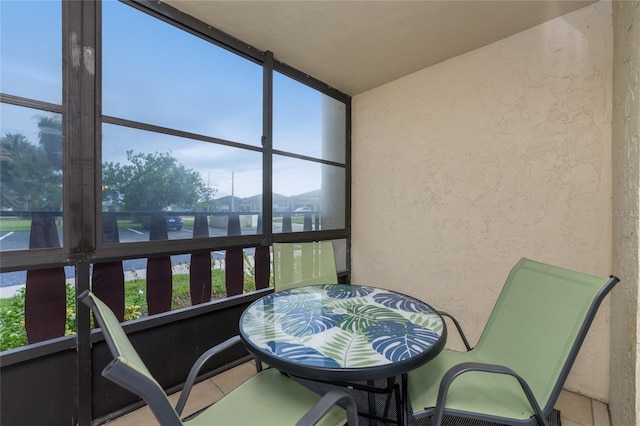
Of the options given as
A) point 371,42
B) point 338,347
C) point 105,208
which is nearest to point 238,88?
point 371,42

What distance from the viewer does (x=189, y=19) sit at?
2.07m

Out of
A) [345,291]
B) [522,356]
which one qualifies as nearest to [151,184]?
[345,291]

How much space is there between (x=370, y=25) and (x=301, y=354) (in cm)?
241

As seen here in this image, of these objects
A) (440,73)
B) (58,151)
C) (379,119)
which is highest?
(440,73)

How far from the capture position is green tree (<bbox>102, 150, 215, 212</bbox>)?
1.79 meters

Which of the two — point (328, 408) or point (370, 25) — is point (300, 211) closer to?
point (370, 25)

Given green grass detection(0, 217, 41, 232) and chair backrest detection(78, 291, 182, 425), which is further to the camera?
green grass detection(0, 217, 41, 232)

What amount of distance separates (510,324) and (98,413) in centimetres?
257

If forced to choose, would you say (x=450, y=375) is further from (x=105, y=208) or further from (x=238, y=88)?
(x=238, y=88)

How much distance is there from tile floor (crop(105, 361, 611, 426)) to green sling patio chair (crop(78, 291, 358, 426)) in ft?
2.92

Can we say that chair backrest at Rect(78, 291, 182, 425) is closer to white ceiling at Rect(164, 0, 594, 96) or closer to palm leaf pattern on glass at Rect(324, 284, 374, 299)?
palm leaf pattern on glass at Rect(324, 284, 374, 299)

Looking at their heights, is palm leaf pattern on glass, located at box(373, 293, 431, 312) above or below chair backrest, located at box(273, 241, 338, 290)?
below

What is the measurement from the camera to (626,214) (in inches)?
57.8

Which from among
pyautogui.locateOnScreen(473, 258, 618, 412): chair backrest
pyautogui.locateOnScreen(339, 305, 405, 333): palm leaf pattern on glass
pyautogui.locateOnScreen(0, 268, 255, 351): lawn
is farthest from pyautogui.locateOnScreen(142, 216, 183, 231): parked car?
pyautogui.locateOnScreen(473, 258, 618, 412): chair backrest
